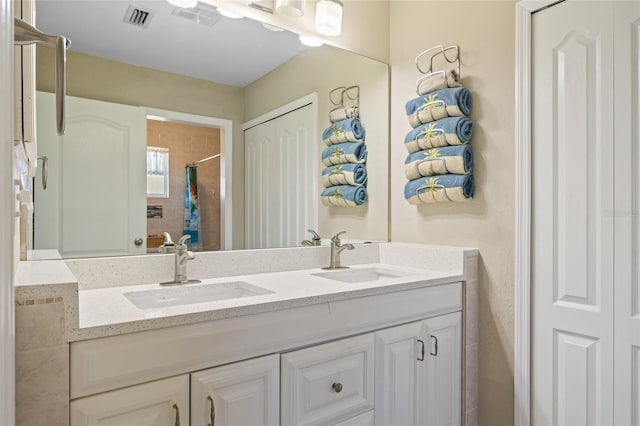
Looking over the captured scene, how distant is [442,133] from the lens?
1.83m

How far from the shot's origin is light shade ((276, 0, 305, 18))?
1.80 m

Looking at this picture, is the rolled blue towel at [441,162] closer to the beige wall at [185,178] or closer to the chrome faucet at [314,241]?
the chrome faucet at [314,241]

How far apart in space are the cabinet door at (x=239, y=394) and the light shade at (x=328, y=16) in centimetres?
153

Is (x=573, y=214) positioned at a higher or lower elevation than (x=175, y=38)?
lower

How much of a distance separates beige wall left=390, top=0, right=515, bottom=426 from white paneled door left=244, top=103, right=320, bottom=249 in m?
0.64

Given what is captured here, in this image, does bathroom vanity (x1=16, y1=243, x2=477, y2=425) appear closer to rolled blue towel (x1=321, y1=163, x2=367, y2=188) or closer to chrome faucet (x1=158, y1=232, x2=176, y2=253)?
chrome faucet (x1=158, y1=232, x2=176, y2=253)

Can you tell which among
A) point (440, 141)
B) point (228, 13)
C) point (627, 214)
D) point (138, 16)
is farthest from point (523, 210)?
point (138, 16)

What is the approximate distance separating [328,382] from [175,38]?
1.44 metres

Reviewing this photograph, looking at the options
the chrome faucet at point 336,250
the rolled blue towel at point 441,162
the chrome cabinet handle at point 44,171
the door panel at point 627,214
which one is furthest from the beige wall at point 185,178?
the door panel at point 627,214

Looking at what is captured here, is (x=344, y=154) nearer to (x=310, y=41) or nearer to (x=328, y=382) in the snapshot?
(x=310, y=41)

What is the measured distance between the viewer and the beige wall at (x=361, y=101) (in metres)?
1.89

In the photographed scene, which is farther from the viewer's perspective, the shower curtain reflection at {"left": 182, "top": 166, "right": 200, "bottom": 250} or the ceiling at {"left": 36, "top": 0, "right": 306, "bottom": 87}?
the shower curtain reflection at {"left": 182, "top": 166, "right": 200, "bottom": 250}

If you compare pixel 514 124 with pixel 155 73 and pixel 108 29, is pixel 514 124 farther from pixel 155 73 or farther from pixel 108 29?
pixel 108 29

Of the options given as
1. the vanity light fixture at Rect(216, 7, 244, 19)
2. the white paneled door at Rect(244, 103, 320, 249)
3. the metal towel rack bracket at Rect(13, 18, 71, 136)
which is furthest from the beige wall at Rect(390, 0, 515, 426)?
the metal towel rack bracket at Rect(13, 18, 71, 136)
